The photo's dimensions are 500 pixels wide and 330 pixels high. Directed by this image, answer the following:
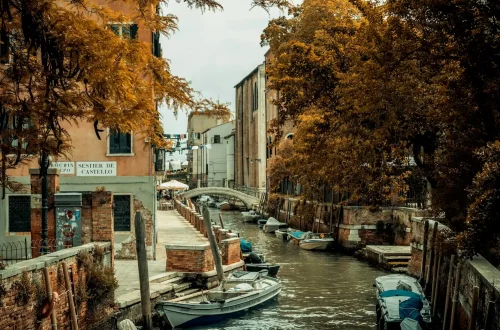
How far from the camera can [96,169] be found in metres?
21.7

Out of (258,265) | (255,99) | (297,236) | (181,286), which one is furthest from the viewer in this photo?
(255,99)

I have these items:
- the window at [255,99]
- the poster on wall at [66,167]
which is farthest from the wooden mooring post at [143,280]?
the window at [255,99]

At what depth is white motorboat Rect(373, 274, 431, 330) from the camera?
47.2 ft

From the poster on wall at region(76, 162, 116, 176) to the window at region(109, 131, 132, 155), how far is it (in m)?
0.42

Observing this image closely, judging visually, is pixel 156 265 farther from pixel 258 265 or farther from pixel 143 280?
pixel 143 280

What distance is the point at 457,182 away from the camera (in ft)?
42.1

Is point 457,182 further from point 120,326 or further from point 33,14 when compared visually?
point 33,14

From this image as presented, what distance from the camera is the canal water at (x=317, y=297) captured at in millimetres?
17828

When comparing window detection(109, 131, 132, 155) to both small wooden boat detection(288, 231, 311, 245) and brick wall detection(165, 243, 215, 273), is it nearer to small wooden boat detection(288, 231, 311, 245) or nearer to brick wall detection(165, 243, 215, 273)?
Result: brick wall detection(165, 243, 215, 273)

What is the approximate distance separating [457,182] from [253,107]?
178 feet

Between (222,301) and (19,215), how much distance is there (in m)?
6.61

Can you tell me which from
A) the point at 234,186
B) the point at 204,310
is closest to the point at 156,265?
the point at 204,310

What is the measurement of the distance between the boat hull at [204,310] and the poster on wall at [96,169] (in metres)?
6.39

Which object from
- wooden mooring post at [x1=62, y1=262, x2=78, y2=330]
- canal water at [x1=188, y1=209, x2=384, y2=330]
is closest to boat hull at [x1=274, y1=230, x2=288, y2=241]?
canal water at [x1=188, y1=209, x2=384, y2=330]
